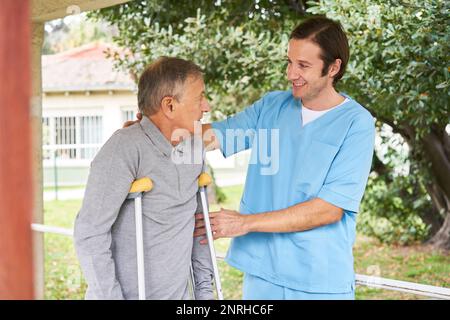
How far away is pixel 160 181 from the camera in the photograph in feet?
5.71

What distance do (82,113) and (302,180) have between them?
6.98m

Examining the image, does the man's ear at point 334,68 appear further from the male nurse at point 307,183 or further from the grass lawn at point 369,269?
the grass lawn at point 369,269

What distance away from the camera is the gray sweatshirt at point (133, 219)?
5.24ft

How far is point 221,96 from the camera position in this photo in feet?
18.6

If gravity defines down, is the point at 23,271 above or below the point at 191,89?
below

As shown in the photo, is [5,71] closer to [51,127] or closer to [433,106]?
[433,106]

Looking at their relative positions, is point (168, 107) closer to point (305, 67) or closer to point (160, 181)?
point (160, 181)

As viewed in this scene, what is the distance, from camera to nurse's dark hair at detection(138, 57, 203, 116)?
5.78ft

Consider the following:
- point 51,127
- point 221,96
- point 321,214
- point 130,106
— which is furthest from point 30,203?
point 51,127

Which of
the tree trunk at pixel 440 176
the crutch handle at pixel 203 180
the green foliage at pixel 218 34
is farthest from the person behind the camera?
the tree trunk at pixel 440 176

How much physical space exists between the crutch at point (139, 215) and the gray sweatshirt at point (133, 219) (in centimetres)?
2

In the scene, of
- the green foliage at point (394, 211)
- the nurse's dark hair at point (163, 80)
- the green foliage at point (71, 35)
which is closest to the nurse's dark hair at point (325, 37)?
the nurse's dark hair at point (163, 80)

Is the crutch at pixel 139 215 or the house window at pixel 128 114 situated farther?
the house window at pixel 128 114

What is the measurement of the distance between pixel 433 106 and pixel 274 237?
6.31 feet
